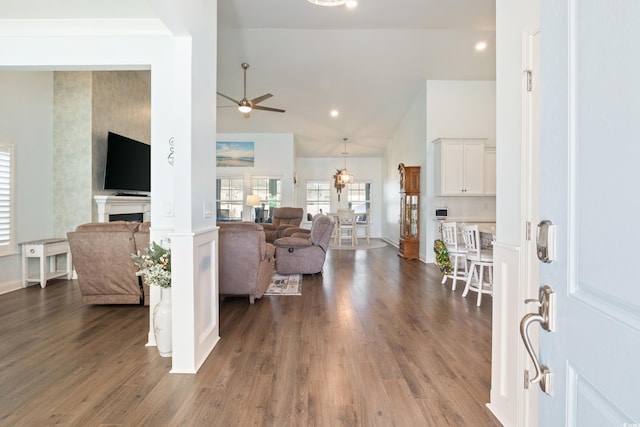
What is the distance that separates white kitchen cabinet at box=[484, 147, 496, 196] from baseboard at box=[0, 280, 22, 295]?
7.82 meters

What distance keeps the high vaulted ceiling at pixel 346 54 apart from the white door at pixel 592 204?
4930mm

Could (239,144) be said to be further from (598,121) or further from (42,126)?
(598,121)

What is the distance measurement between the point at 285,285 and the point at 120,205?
330 centimetres

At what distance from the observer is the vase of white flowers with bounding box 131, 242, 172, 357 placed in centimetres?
253

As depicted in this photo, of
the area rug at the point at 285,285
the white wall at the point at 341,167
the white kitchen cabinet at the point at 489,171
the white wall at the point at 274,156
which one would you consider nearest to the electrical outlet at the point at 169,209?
the area rug at the point at 285,285

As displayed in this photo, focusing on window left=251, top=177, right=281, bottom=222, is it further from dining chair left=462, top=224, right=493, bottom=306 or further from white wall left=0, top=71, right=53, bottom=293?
dining chair left=462, top=224, right=493, bottom=306

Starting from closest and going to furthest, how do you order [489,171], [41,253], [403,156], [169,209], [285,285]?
[169,209] → [41,253] → [285,285] → [489,171] → [403,156]

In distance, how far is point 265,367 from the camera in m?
2.40

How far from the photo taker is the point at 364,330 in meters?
3.12

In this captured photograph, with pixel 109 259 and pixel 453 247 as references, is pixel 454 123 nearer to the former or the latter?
pixel 453 247

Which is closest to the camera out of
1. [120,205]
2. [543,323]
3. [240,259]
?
[543,323]

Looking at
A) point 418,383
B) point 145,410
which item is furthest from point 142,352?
point 418,383

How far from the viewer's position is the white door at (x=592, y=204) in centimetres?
51

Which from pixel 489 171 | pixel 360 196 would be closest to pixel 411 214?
pixel 489 171
